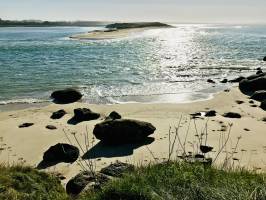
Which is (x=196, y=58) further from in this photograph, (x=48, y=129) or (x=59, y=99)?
(x=48, y=129)

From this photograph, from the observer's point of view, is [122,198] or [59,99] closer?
[122,198]

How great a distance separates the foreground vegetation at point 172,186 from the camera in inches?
230

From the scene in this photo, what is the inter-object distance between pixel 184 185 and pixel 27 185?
123 inches

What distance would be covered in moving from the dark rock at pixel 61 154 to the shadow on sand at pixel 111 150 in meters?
0.31

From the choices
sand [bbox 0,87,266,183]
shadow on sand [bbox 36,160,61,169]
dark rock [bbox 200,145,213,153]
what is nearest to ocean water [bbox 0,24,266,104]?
sand [bbox 0,87,266,183]

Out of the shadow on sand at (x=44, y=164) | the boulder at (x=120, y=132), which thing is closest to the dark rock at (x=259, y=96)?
the boulder at (x=120, y=132)

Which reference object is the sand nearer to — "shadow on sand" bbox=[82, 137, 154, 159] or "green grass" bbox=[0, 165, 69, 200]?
"shadow on sand" bbox=[82, 137, 154, 159]

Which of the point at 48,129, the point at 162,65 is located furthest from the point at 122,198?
the point at 162,65

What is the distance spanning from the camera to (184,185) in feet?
20.1

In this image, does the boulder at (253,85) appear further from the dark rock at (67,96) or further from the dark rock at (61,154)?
the dark rock at (61,154)

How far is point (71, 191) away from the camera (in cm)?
852

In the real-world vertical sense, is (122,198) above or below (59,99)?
above

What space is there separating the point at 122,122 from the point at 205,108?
6.62 metres

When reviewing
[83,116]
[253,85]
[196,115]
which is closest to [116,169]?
[83,116]
